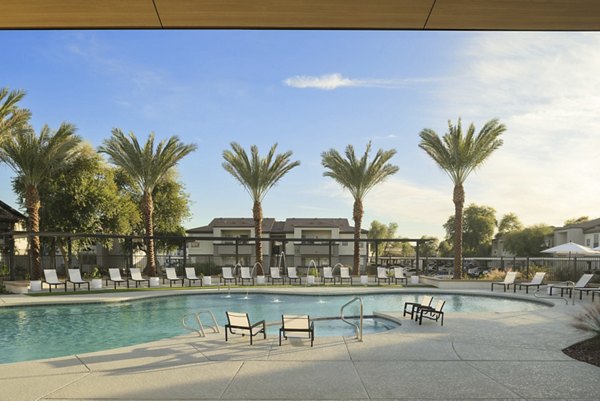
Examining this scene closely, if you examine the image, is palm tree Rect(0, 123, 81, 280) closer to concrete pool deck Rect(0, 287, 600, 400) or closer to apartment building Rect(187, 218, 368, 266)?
concrete pool deck Rect(0, 287, 600, 400)

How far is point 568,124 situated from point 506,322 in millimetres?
8271

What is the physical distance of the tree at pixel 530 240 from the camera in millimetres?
66062

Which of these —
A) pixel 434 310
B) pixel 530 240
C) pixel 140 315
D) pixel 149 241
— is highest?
pixel 149 241

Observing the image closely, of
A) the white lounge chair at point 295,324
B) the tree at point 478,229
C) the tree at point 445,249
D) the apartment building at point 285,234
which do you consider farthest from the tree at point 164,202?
the tree at point 445,249

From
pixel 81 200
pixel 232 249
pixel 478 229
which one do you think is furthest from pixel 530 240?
pixel 81 200

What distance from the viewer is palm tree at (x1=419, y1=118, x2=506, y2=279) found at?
26.1 meters

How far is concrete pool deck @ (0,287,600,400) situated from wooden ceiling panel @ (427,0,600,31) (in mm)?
5020

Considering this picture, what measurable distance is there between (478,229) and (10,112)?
7120 centimetres

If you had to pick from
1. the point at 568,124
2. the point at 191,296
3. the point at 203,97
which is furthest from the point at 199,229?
the point at 568,124

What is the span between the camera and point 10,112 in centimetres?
2306

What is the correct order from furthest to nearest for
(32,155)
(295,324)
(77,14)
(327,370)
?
(32,155) < (295,324) < (327,370) < (77,14)

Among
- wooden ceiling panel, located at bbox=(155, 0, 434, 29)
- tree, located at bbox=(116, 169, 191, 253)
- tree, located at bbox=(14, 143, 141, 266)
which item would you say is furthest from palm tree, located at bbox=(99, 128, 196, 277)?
wooden ceiling panel, located at bbox=(155, 0, 434, 29)

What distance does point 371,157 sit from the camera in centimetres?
3072

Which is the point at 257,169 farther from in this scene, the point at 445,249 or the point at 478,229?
the point at 445,249
